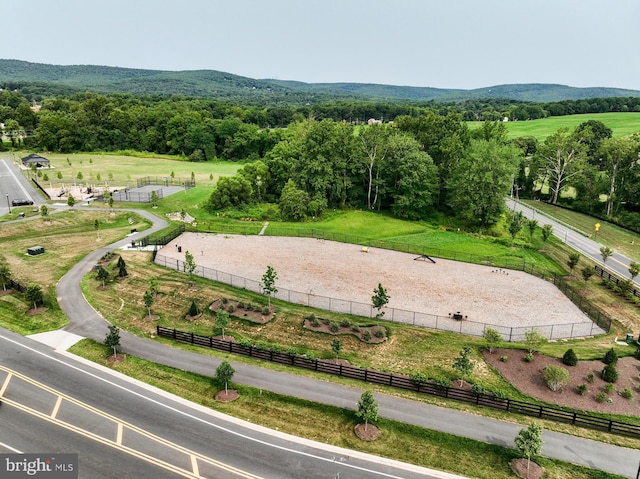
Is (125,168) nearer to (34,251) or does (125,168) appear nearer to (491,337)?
(34,251)

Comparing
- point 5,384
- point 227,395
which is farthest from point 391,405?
point 5,384

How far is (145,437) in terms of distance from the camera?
72.1 feet

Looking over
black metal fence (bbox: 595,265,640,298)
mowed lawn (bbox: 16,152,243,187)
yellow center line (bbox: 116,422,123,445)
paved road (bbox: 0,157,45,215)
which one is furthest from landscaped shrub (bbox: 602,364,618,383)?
mowed lawn (bbox: 16,152,243,187)

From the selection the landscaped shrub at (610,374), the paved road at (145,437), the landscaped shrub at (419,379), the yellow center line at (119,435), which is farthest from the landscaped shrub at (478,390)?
the yellow center line at (119,435)

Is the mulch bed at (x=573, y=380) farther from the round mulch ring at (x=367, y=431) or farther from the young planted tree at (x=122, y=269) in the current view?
the young planted tree at (x=122, y=269)

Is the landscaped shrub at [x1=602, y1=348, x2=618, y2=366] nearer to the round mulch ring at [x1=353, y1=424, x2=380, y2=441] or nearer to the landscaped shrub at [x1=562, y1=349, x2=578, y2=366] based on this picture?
the landscaped shrub at [x1=562, y1=349, x2=578, y2=366]

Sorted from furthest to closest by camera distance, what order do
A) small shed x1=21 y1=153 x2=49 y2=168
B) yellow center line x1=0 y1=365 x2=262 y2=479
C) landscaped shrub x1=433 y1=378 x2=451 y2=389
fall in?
small shed x1=21 y1=153 x2=49 y2=168 → landscaped shrub x1=433 y1=378 x2=451 y2=389 → yellow center line x1=0 y1=365 x2=262 y2=479

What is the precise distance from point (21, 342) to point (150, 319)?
9219 millimetres

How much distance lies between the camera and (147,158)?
5231 inches

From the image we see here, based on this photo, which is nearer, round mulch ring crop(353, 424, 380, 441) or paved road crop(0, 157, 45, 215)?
round mulch ring crop(353, 424, 380, 441)

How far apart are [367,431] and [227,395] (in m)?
9.14

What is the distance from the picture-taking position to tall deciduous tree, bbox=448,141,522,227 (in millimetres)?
63906

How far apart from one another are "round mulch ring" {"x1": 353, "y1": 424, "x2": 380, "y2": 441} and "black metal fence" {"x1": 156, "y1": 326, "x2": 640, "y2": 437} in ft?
15.1

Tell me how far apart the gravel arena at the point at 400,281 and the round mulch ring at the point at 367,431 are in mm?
14449
